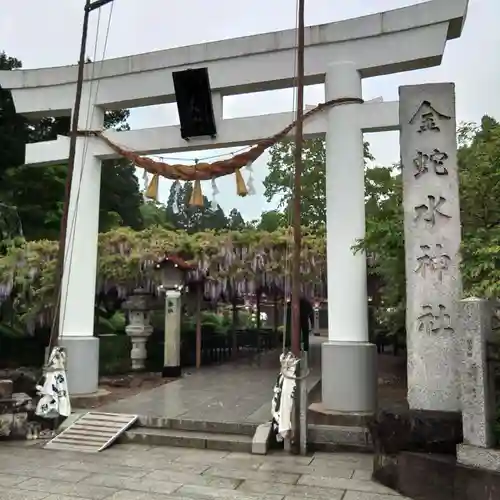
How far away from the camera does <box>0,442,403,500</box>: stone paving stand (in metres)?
4.77

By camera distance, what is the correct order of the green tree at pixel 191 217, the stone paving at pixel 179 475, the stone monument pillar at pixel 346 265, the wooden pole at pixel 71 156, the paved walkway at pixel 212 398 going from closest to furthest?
1. the stone paving at pixel 179 475
2. the stone monument pillar at pixel 346 265
3. the paved walkway at pixel 212 398
4. the wooden pole at pixel 71 156
5. the green tree at pixel 191 217

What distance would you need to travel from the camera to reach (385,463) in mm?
5090

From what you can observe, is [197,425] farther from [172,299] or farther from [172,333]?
[172,299]

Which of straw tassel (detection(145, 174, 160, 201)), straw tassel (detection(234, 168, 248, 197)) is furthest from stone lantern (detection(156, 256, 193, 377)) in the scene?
straw tassel (detection(234, 168, 248, 197))

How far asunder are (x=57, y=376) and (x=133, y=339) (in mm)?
5397

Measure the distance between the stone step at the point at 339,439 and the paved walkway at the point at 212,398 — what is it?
0.87 meters

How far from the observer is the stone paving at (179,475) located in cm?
A: 477

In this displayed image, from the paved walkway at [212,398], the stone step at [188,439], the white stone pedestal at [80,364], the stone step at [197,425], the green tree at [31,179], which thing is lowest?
the stone step at [188,439]

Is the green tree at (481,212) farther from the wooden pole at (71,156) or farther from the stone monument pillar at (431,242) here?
the wooden pole at (71,156)

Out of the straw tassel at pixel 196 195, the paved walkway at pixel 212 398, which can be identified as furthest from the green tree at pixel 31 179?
the straw tassel at pixel 196 195

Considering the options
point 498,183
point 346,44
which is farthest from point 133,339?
point 498,183

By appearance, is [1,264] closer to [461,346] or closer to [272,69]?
[272,69]

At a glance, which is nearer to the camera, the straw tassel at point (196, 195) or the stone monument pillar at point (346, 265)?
the stone monument pillar at point (346, 265)

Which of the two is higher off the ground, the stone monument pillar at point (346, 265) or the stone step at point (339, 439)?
the stone monument pillar at point (346, 265)
